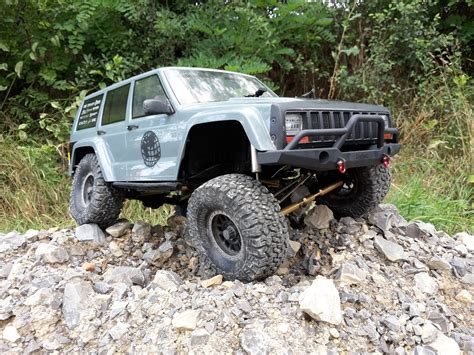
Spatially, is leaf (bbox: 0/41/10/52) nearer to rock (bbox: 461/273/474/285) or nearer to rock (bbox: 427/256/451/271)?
rock (bbox: 427/256/451/271)

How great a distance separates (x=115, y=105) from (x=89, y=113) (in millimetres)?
707

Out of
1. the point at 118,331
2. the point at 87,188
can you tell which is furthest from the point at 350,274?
the point at 87,188

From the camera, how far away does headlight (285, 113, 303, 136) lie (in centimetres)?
262

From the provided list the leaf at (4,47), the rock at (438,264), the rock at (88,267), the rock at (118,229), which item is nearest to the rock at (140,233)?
the rock at (118,229)

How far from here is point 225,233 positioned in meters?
2.96

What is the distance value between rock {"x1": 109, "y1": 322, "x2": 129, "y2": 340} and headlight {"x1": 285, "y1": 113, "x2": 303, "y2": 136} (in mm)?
1537

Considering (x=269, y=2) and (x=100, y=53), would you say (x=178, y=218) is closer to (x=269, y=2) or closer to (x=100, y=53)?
(x=269, y=2)

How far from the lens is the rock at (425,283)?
2.78m

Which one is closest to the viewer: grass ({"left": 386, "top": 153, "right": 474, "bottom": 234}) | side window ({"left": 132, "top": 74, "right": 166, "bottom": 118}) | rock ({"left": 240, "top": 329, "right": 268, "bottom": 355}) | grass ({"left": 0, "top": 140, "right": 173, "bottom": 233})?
rock ({"left": 240, "top": 329, "right": 268, "bottom": 355})

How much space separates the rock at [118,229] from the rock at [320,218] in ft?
6.00

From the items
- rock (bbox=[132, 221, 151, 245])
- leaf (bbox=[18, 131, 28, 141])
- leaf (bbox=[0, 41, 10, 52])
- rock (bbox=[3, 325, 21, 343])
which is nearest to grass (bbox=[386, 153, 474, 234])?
rock (bbox=[132, 221, 151, 245])

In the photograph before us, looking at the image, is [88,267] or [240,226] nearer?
[240,226]

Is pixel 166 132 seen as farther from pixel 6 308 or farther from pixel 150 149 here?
pixel 6 308

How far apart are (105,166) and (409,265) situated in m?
2.87
